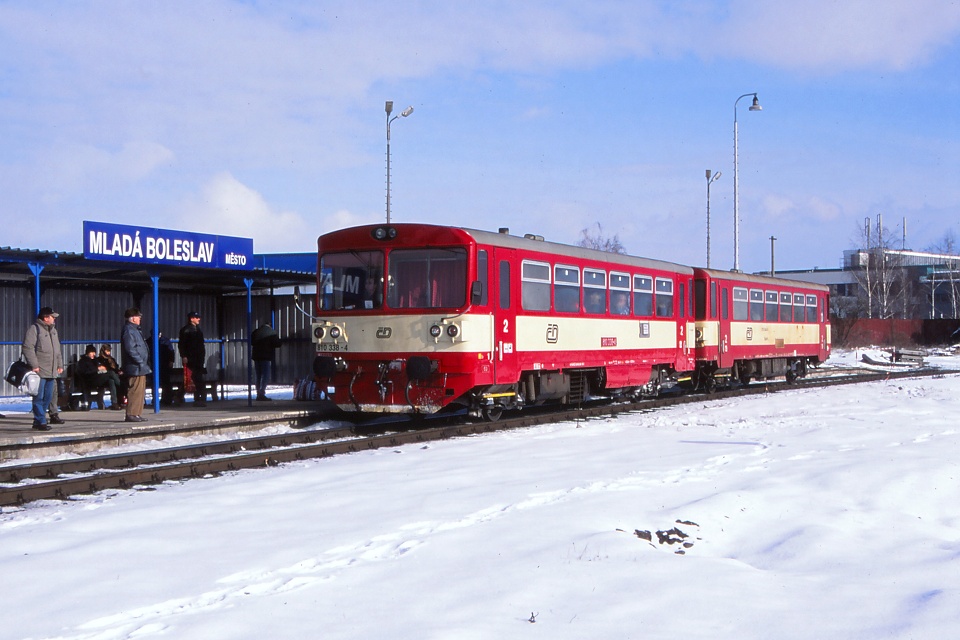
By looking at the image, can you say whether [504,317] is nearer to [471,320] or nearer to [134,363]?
[471,320]

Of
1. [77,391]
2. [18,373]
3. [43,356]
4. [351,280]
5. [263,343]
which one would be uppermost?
[351,280]

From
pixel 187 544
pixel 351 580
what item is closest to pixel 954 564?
pixel 351 580

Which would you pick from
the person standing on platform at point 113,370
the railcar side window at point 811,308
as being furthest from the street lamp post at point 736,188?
the person standing on platform at point 113,370

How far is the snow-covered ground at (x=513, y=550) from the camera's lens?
17.6 ft

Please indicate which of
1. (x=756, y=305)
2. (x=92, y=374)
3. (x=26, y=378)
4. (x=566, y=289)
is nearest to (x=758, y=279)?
(x=756, y=305)

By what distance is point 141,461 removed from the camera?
37.6 ft

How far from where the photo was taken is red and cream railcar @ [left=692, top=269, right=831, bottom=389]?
72.8 ft

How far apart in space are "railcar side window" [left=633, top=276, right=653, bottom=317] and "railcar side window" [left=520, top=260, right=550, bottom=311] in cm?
325

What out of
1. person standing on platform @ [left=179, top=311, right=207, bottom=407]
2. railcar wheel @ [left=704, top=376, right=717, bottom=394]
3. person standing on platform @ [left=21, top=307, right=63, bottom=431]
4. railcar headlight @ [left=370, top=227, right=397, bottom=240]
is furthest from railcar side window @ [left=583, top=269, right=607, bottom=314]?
person standing on platform @ [left=21, top=307, right=63, bottom=431]

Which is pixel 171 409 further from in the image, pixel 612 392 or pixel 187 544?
pixel 187 544

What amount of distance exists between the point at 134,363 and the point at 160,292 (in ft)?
30.2

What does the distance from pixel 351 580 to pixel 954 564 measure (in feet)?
13.2

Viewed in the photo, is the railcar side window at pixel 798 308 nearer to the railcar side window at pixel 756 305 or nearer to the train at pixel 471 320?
the railcar side window at pixel 756 305

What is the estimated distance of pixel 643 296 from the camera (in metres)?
19.3
